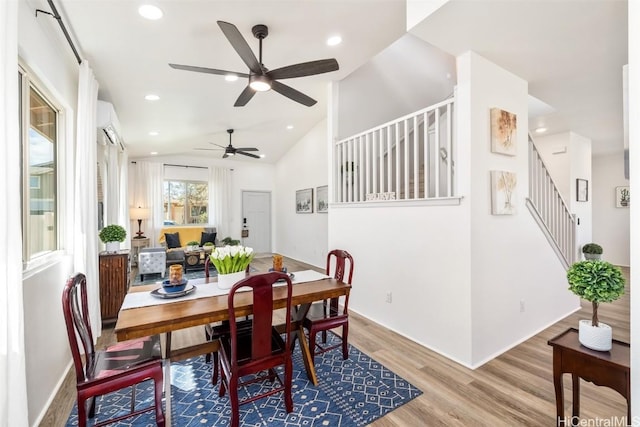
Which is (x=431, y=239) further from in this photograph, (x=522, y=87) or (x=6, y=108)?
(x=6, y=108)

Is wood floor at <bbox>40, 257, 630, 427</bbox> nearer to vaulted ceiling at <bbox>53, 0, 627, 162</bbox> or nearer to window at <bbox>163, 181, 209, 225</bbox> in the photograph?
vaulted ceiling at <bbox>53, 0, 627, 162</bbox>

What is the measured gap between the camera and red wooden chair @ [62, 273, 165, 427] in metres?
1.54

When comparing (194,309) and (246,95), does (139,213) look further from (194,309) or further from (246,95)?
(194,309)

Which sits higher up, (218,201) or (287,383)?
(218,201)

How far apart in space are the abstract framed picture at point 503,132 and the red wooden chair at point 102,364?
3149mm

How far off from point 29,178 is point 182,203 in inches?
243

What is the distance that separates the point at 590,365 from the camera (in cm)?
146

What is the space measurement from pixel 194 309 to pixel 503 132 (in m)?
2.98

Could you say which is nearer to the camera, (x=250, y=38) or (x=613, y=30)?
(x=613, y=30)

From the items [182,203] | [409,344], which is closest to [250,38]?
[409,344]

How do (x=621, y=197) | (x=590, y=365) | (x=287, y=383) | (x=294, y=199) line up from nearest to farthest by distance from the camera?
1. (x=590, y=365)
2. (x=287, y=383)
3. (x=621, y=197)
4. (x=294, y=199)

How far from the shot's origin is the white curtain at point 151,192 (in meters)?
7.28

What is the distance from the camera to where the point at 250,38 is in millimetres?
2828

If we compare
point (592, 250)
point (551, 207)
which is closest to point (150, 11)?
point (551, 207)
